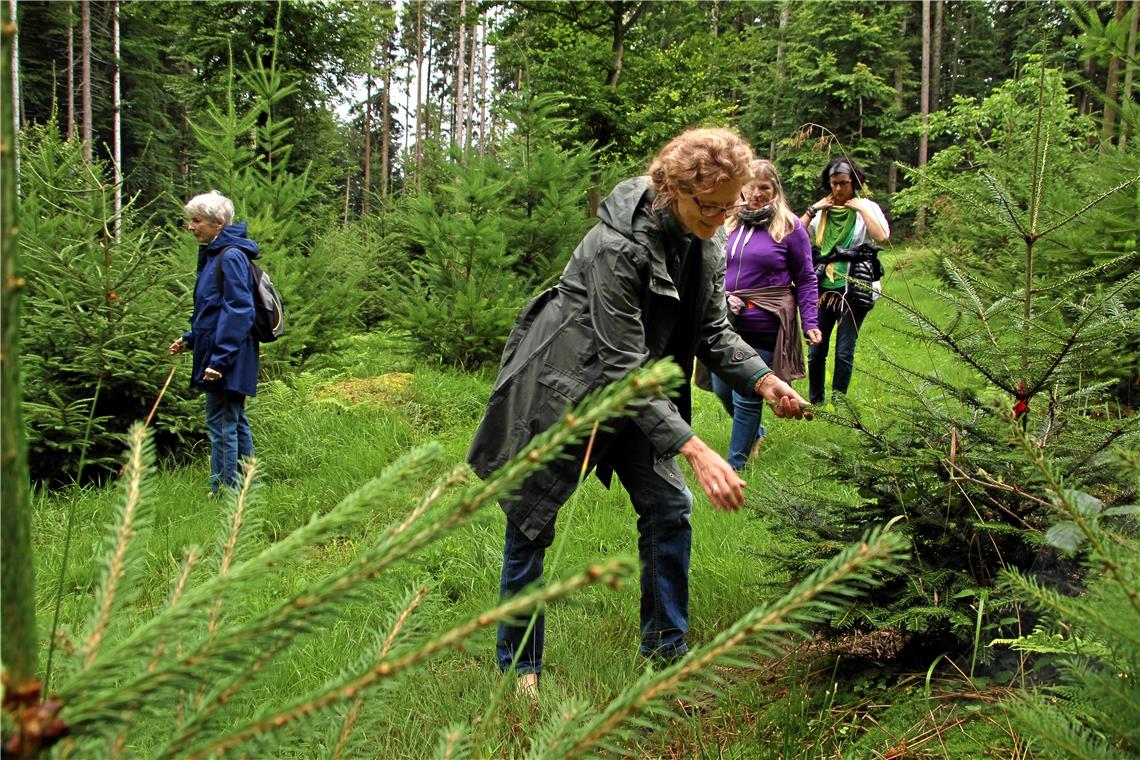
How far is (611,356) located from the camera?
2.47 m

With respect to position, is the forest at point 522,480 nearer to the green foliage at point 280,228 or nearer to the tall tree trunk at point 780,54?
the green foliage at point 280,228

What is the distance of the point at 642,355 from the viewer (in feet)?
8.12

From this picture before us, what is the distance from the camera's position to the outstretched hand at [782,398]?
2627 millimetres

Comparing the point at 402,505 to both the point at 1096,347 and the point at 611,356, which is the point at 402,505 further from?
the point at 1096,347

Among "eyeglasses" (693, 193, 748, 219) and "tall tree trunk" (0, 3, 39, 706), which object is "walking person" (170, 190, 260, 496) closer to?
"eyeglasses" (693, 193, 748, 219)

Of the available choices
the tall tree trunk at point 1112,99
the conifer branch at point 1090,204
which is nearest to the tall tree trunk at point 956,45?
the tall tree trunk at point 1112,99

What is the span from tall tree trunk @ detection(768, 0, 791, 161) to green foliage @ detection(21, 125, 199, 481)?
25148 mm

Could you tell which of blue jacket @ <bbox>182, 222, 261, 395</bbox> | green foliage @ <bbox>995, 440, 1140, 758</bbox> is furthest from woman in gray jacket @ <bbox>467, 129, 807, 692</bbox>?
blue jacket @ <bbox>182, 222, 261, 395</bbox>

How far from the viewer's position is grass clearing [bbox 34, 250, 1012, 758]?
200 cm

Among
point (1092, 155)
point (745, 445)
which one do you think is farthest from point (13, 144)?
point (1092, 155)

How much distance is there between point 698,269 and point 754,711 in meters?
1.60

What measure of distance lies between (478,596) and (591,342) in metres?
1.76

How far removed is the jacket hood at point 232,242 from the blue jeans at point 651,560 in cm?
332

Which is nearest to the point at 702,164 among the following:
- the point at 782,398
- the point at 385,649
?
the point at 782,398
